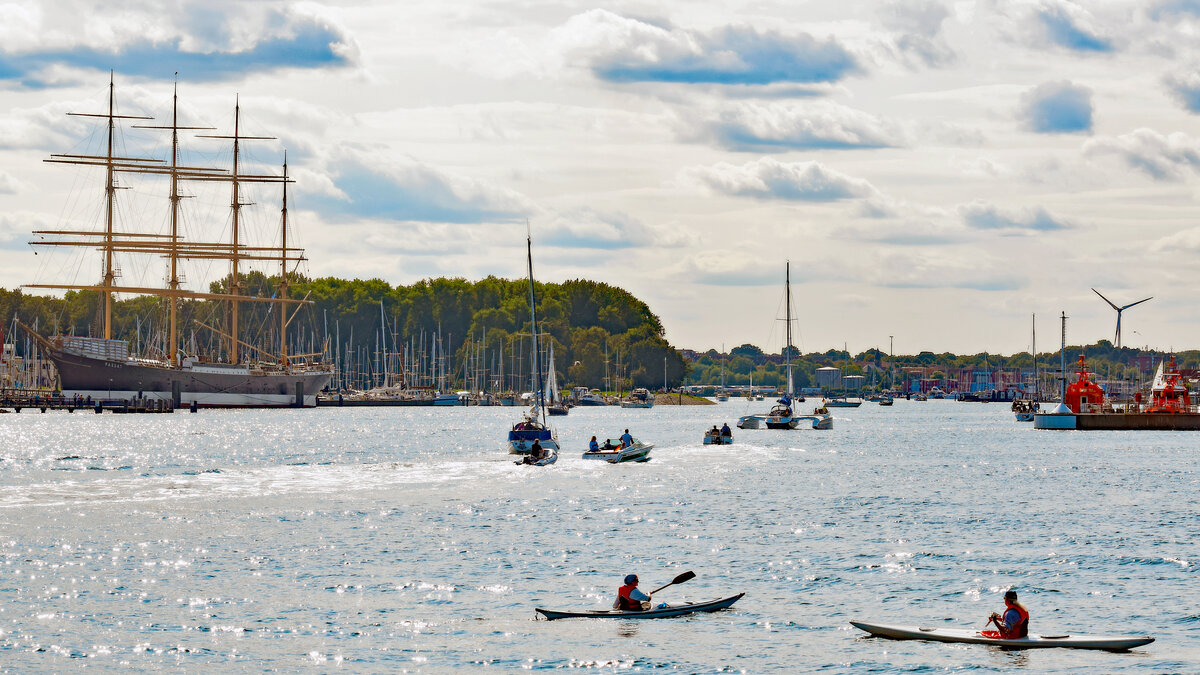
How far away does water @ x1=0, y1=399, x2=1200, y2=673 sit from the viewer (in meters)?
35.6

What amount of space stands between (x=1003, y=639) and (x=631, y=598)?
34.2 ft

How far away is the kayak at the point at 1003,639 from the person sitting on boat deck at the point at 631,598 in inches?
250

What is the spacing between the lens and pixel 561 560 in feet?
166

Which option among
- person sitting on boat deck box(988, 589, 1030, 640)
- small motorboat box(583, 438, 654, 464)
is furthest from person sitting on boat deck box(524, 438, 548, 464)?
person sitting on boat deck box(988, 589, 1030, 640)

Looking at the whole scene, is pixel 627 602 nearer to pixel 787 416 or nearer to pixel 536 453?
pixel 536 453

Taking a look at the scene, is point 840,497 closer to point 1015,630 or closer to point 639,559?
point 639,559

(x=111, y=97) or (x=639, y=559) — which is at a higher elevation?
(x=111, y=97)

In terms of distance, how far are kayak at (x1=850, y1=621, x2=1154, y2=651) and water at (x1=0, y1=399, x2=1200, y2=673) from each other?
36 cm

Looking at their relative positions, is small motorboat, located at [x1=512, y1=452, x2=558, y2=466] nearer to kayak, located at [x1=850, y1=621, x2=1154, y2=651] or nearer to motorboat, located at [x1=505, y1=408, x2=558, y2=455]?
motorboat, located at [x1=505, y1=408, x2=558, y2=455]

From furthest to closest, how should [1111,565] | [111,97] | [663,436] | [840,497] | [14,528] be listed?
[111,97], [663,436], [840,497], [14,528], [1111,565]

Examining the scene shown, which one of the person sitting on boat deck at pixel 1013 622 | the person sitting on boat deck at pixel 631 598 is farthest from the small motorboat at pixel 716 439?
the person sitting on boat deck at pixel 1013 622

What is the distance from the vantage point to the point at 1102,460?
11394 cm

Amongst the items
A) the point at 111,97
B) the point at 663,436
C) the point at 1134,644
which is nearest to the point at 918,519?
the point at 1134,644

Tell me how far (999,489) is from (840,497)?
13.1 meters
